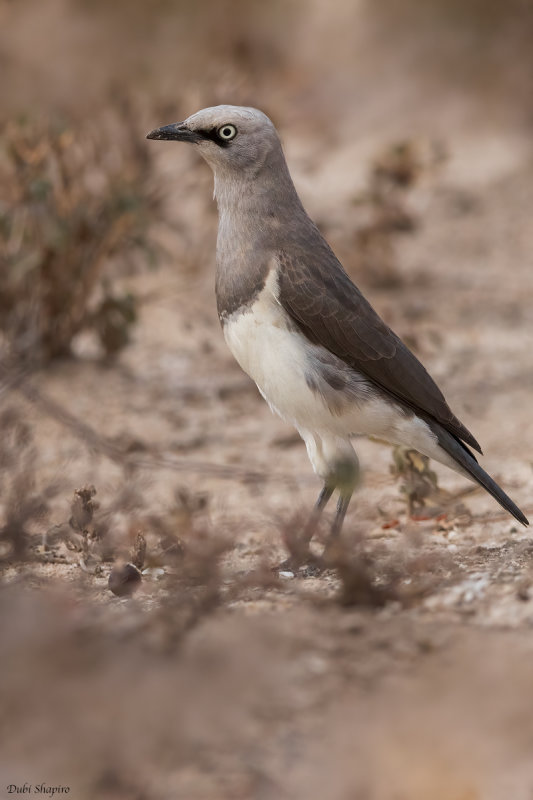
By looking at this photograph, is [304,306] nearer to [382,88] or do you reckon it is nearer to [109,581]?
[109,581]

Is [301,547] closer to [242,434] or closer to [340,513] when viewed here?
[340,513]

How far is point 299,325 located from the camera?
394 cm

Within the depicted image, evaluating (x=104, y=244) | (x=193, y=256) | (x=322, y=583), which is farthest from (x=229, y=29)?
(x=322, y=583)

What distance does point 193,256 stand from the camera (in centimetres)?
806

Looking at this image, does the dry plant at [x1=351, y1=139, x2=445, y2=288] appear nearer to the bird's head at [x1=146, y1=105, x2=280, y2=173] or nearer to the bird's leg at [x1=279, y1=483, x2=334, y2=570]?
the bird's head at [x1=146, y1=105, x2=280, y2=173]

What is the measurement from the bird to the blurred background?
0.29m

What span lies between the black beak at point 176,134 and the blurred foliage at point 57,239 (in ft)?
7.12

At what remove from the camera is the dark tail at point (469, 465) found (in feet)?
13.4

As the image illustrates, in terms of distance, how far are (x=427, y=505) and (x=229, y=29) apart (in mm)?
9228

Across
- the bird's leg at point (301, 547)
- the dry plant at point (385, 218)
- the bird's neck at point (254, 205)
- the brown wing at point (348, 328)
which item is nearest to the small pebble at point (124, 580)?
the bird's leg at point (301, 547)

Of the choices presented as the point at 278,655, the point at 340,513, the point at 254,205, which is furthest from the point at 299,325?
the point at 278,655

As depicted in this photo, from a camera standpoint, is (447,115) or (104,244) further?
(447,115)

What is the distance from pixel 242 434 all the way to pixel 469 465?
2154mm

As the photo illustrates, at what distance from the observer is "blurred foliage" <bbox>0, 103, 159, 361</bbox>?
6.19m
